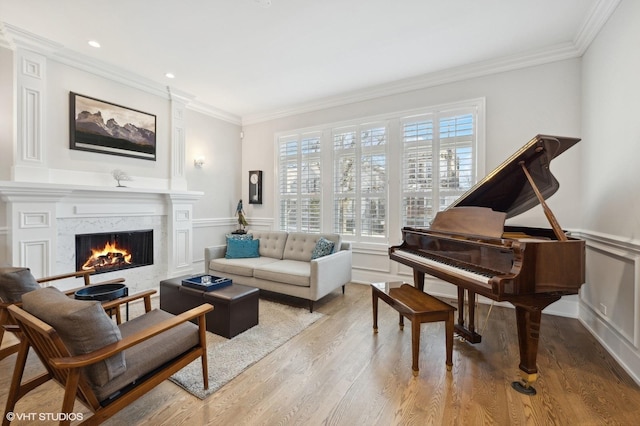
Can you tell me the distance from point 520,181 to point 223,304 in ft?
9.78

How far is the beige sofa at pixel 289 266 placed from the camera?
3441 mm

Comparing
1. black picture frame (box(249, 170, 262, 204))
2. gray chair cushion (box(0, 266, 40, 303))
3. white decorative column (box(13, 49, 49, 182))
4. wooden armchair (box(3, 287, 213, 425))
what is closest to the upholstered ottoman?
wooden armchair (box(3, 287, 213, 425))

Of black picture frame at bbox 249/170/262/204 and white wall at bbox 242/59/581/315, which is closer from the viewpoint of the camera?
white wall at bbox 242/59/581/315

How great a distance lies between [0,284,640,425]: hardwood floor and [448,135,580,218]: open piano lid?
1341mm

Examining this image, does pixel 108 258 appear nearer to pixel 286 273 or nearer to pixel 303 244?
pixel 286 273

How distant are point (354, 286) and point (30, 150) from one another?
4.57 m

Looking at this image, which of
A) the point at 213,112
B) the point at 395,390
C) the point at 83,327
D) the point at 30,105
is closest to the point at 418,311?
the point at 395,390

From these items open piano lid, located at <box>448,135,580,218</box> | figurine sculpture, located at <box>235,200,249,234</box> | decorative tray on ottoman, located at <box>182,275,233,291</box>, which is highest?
open piano lid, located at <box>448,135,580,218</box>

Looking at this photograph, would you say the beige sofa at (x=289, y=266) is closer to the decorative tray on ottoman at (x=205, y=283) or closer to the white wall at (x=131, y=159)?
the decorative tray on ottoman at (x=205, y=283)

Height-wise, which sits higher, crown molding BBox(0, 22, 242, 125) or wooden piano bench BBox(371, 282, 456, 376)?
crown molding BBox(0, 22, 242, 125)

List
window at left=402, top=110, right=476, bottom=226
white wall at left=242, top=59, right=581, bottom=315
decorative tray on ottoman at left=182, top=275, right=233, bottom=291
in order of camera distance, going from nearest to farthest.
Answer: decorative tray on ottoman at left=182, top=275, right=233, bottom=291 < white wall at left=242, top=59, right=581, bottom=315 < window at left=402, top=110, right=476, bottom=226

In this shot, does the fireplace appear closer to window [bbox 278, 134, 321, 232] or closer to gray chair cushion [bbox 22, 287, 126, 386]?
window [bbox 278, 134, 321, 232]

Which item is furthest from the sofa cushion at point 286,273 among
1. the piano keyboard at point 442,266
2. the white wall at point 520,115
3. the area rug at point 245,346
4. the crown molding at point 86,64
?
the crown molding at point 86,64

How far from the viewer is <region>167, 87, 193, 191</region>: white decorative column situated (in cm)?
465
